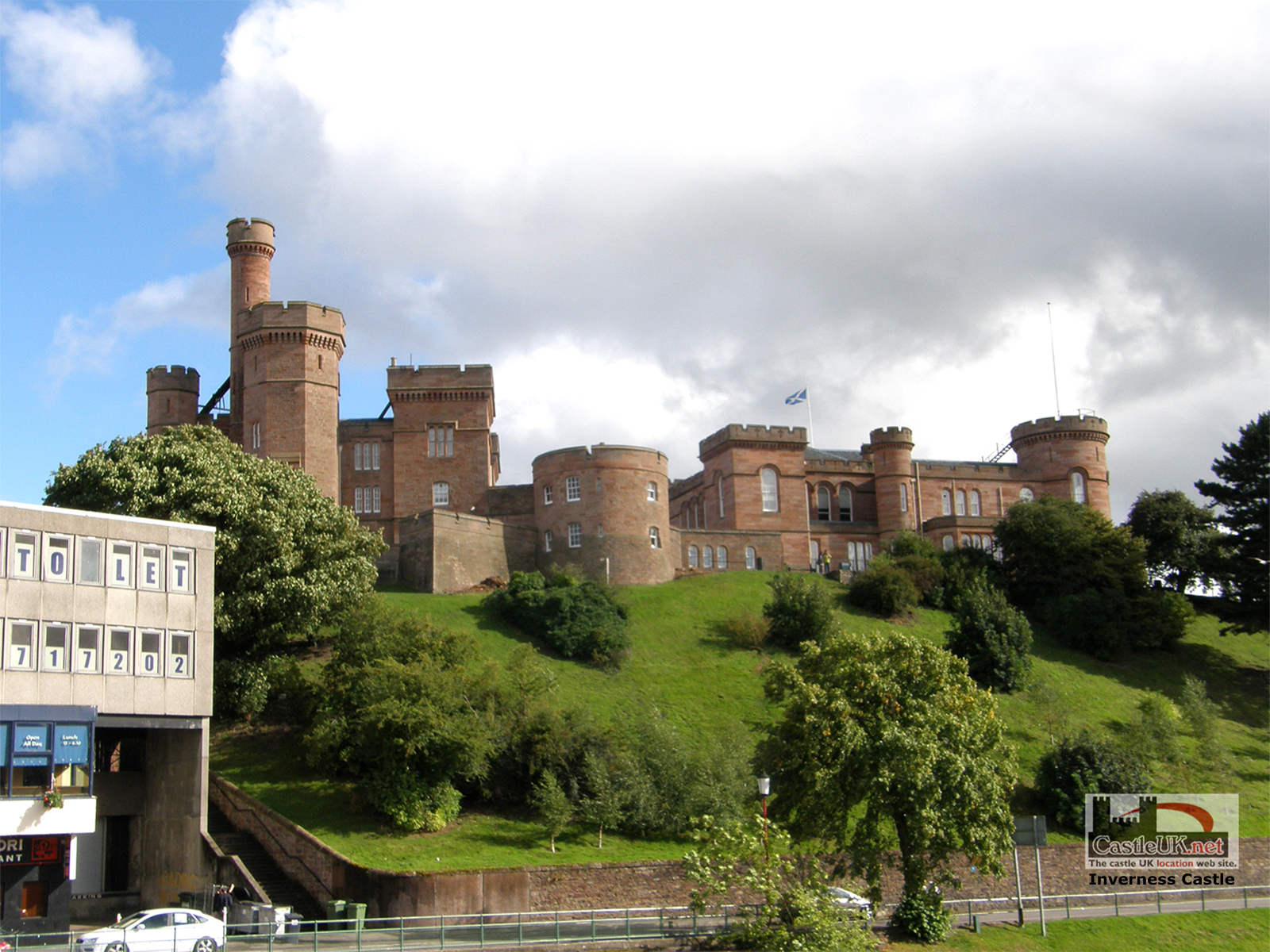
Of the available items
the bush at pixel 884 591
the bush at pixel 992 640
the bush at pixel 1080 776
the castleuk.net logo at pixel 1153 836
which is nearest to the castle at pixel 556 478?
the bush at pixel 884 591

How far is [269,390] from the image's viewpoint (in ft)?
214

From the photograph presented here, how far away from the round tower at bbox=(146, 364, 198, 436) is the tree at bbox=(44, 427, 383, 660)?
21744 millimetres

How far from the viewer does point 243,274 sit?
6956 cm

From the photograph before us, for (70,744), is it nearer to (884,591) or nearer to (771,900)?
(771,900)

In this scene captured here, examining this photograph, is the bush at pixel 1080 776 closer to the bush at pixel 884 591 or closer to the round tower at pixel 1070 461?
the bush at pixel 884 591

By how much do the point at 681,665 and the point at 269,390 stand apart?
84.5 feet

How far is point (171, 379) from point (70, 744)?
1529 inches

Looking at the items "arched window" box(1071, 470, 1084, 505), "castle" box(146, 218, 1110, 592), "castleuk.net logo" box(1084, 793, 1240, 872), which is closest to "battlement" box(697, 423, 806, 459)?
"castle" box(146, 218, 1110, 592)

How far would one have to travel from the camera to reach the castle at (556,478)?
212 ft

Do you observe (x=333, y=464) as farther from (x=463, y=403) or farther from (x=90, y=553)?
(x=90, y=553)

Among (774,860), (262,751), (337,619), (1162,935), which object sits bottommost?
(1162,935)

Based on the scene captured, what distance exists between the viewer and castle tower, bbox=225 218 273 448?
225 ft

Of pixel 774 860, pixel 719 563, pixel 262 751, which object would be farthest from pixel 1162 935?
pixel 719 563

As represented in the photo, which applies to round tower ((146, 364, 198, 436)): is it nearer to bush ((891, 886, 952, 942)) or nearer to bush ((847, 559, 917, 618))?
bush ((847, 559, 917, 618))
